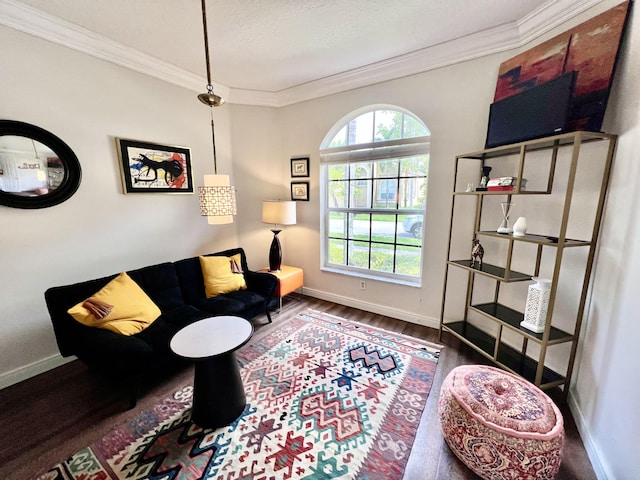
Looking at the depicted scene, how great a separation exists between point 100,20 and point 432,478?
12.6 feet

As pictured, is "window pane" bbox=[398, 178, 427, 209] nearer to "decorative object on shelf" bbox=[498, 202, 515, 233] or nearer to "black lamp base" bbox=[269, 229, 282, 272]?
"decorative object on shelf" bbox=[498, 202, 515, 233]

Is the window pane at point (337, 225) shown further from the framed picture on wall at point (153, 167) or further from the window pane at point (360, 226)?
the framed picture on wall at point (153, 167)

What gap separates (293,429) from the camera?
158cm

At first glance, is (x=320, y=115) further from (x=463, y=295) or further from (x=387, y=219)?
(x=463, y=295)

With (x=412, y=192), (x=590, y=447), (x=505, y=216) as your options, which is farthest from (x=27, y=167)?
(x=590, y=447)

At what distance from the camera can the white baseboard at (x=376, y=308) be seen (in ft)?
9.39

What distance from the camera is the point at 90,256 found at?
7.80ft

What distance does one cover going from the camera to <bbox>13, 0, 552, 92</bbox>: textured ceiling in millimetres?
1863

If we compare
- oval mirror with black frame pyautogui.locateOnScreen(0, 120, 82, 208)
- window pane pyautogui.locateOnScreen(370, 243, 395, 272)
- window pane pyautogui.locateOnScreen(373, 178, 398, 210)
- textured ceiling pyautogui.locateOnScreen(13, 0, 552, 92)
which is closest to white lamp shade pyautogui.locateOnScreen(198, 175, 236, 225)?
oval mirror with black frame pyautogui.locateOnScreen(0, 120, 82, 208)

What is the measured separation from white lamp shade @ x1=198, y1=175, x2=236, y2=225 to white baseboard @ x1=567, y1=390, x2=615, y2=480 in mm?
2909

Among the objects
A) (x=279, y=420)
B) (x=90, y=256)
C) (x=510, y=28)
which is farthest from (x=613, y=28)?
(x=90, y=256)

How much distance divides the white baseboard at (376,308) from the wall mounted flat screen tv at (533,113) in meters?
1.87

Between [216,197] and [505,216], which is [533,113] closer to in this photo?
[505,216]

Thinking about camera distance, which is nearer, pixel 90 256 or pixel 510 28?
pixel 510 28
